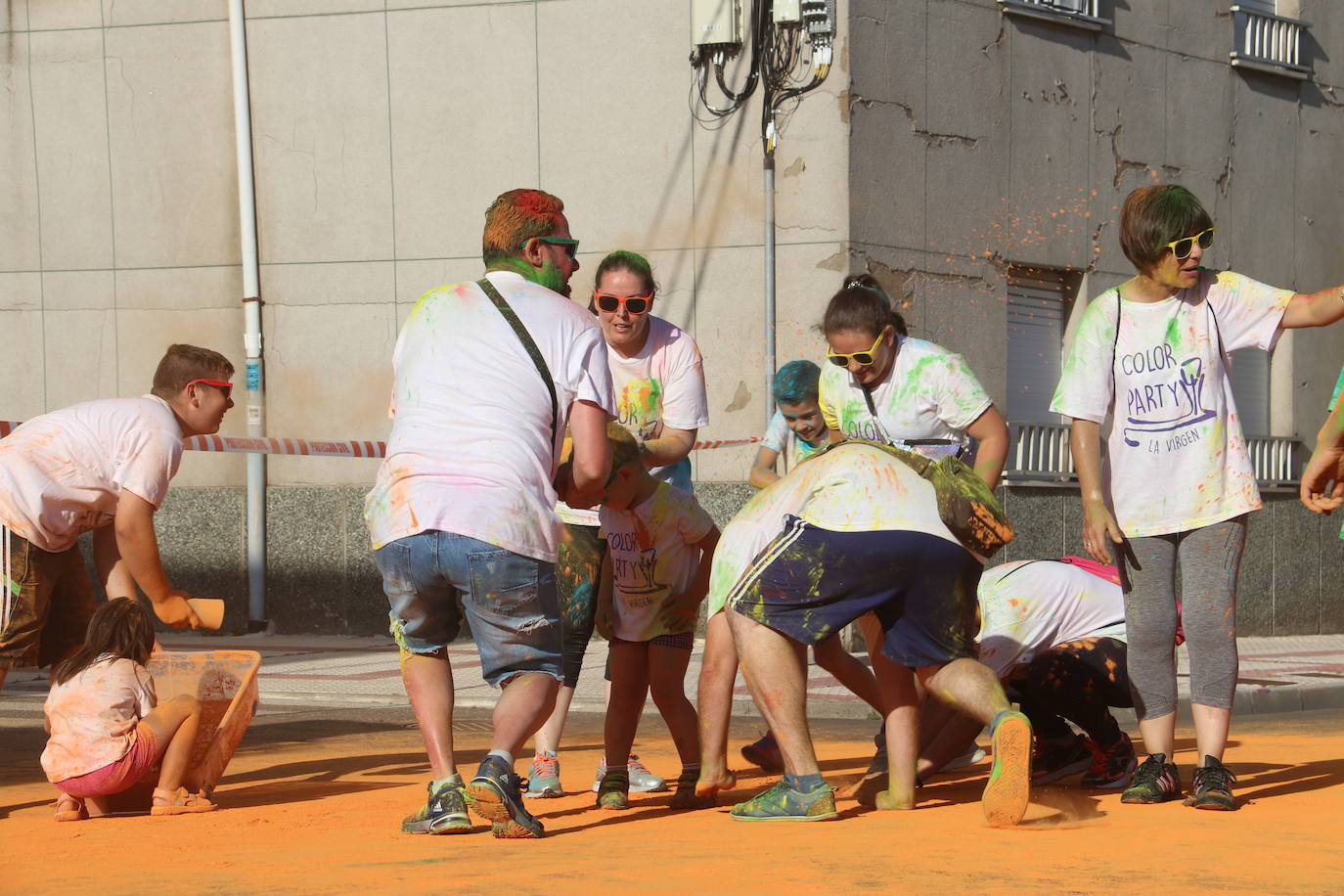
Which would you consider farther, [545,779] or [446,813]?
[545,779]

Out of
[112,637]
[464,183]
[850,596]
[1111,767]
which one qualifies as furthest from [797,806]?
[464,183]

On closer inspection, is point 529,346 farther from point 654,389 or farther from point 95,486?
point 95,486

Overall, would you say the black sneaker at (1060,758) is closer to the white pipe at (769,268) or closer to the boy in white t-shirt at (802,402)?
the boy in white t-shirt at (802,402)

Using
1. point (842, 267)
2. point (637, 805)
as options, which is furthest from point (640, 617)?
point (842, 267)

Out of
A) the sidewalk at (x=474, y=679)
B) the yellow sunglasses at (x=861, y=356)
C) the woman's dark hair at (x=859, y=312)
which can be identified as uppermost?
the woman's dark hair at (x=859, y=312)

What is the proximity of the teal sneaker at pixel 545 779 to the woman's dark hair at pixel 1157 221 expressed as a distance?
2.65m

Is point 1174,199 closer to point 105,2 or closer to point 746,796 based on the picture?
point 746,796

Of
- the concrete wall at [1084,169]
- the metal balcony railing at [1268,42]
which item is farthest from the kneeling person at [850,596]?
the metal balcony railing at [1268,42]

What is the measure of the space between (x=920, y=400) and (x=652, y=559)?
1.07 metres

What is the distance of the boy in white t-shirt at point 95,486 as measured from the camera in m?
6.25

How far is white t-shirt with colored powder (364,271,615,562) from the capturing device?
508cm

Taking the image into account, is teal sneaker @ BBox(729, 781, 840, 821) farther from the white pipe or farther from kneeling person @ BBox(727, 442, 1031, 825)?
the white pipe

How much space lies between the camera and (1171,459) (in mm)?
5883

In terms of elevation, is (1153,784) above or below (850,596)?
below
